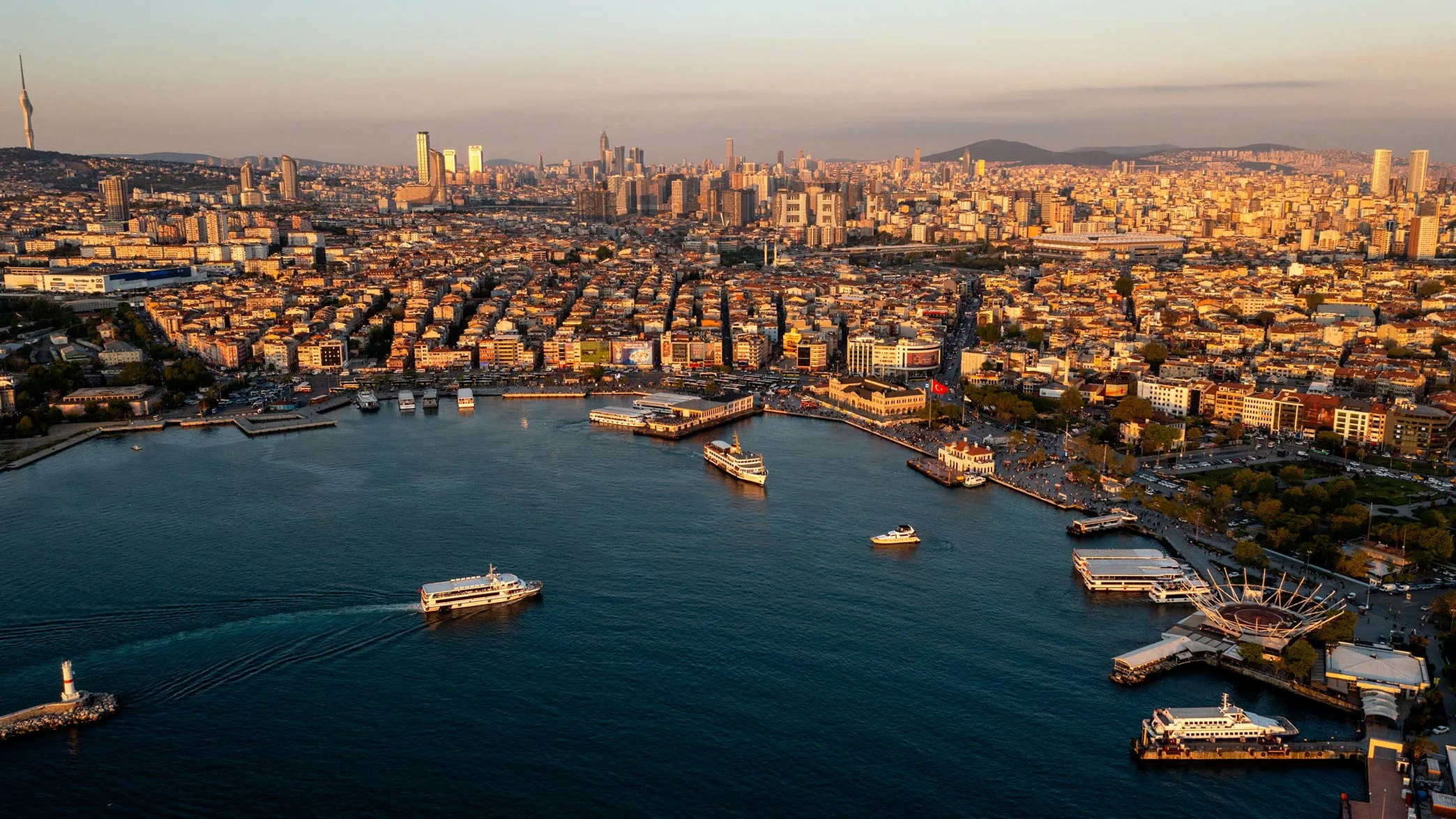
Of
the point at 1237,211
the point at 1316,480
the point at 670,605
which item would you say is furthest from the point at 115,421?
the point at 1237,211

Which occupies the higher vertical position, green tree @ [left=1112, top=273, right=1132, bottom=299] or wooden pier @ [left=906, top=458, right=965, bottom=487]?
green tree @ [left=1112, top=273, right=1132, bottom=299]

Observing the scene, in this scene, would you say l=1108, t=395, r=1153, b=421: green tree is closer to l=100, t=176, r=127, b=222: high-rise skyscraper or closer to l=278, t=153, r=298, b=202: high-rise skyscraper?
l=100, t=176, r=127, b=222: high-rise skyscraper

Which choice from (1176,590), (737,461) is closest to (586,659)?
(1176,590)

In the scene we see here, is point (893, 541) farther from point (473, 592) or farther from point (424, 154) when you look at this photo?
point (424, 154)

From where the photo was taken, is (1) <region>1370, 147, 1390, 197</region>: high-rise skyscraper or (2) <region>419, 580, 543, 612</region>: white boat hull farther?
(1) <region>1370, 147, 1390, 197</region>: high-rise skyscraper

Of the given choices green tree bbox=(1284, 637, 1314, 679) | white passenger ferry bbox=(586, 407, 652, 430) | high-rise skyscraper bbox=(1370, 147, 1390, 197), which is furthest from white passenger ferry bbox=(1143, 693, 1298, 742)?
high-rise skyscraper bbox=(1370, 147, 1390, 197)

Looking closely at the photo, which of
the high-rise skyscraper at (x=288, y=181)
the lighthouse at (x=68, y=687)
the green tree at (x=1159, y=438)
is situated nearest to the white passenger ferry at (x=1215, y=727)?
the lighthouse at (x=68, y=687)

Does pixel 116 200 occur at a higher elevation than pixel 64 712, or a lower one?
higher
